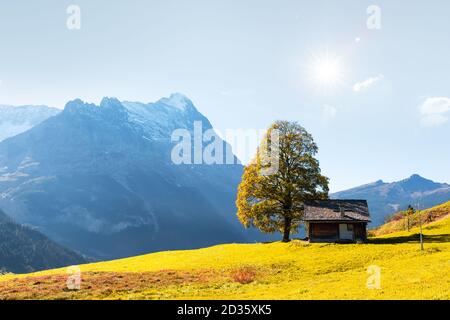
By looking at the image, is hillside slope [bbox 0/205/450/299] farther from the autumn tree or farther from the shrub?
the autumn tree

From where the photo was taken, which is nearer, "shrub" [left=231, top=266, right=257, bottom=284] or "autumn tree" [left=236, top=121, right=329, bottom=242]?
"shrub" [left=231, top=266, right=257, bottom=284]

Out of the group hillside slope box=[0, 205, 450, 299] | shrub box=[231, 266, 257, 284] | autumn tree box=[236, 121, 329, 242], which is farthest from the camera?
autumn tree box=[236, 121, 329, 242]

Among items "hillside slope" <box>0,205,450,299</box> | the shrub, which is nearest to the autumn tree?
"hillside slope" <box>0,205,450,299</box>

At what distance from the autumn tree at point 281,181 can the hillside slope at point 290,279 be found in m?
14.0

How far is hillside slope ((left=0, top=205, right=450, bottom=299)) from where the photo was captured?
26.6m

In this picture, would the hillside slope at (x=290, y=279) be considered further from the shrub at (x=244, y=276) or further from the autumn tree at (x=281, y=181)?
the autumn tree at (x=281, y=181)

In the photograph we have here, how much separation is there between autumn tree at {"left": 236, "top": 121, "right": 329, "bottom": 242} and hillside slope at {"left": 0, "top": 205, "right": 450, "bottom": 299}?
14040 mm

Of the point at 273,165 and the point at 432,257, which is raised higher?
the point at 273,165
